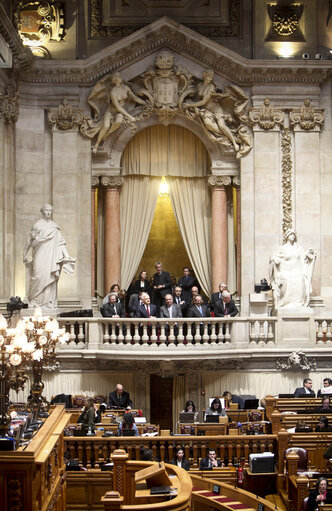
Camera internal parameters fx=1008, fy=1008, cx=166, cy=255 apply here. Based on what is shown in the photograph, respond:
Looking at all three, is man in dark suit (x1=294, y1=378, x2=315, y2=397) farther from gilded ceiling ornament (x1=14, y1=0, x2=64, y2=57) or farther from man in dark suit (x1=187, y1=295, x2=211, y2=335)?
gilded ceiling ornament (x1=14, y1=0, x2=64, y2=57)

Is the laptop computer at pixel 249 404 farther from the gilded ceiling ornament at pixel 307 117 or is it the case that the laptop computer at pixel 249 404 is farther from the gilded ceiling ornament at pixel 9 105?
the gilded ceiling ornament at pixel 9 105

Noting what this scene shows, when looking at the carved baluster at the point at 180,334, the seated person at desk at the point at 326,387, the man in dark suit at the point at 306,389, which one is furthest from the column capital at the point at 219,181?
the seated person at desk at the point at 326,387

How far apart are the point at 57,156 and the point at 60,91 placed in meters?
1.47

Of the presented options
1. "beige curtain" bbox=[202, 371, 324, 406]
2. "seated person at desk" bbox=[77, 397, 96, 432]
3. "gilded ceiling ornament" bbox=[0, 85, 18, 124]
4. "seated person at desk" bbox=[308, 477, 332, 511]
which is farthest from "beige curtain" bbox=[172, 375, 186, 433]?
"seated person at desk" bbox=[308, 477, 332, 511]

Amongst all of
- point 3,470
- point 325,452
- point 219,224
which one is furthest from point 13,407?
point 219,224

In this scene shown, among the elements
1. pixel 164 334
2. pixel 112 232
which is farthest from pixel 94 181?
pixel 164 334

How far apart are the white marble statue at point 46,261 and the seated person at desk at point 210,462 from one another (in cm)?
669

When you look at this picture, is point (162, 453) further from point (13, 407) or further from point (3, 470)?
point (3, 470)

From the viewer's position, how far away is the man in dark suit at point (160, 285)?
21.8 m

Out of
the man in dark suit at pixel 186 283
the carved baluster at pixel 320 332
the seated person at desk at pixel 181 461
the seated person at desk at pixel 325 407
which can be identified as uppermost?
the man in dark suit at pixel 186 283

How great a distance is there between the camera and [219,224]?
75.4 feet

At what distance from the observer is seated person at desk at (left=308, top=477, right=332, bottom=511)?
12445 millimetres

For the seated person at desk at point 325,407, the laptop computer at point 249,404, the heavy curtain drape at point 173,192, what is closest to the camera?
the seated person at desk at point 325,407

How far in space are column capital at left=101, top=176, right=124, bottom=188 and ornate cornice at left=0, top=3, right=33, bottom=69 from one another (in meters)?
3.03
